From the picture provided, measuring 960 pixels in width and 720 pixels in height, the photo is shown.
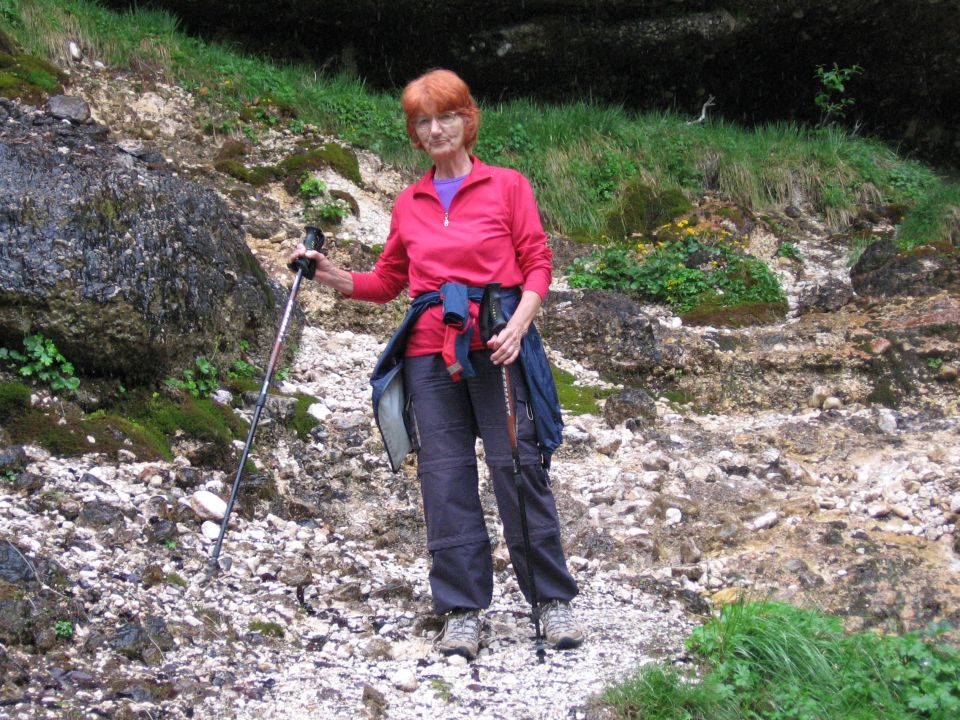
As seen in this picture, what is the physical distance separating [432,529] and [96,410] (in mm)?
2003

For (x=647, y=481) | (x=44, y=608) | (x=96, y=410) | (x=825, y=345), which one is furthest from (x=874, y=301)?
(x=44, y=608)

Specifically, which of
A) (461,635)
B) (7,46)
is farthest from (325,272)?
(7,46)

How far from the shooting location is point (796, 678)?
316 cm

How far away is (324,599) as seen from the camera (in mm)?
3900

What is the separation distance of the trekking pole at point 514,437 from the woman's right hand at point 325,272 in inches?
26.9

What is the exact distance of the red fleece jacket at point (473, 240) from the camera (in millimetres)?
3461

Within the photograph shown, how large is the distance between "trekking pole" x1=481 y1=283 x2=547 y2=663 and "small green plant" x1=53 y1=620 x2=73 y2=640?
62.5 inches

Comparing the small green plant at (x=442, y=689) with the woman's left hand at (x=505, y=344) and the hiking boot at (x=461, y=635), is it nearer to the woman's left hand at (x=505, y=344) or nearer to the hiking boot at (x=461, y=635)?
the hiking boot at (x=461, y=635)

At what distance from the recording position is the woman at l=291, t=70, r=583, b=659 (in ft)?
11.4

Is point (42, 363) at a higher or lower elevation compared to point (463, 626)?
higher

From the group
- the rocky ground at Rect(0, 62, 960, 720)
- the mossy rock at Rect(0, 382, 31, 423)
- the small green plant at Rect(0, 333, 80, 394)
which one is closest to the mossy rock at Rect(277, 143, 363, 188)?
the rocky ground at Rect(0, 62, 960, 720)

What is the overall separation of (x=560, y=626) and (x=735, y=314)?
4768 millimetres

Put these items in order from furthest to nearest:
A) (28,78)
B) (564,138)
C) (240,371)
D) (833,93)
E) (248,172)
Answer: (833,93) → (564,138) → (248,172) → (28,78) → (240,371)

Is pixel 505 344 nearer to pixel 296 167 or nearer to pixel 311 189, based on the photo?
pixel 311 189
